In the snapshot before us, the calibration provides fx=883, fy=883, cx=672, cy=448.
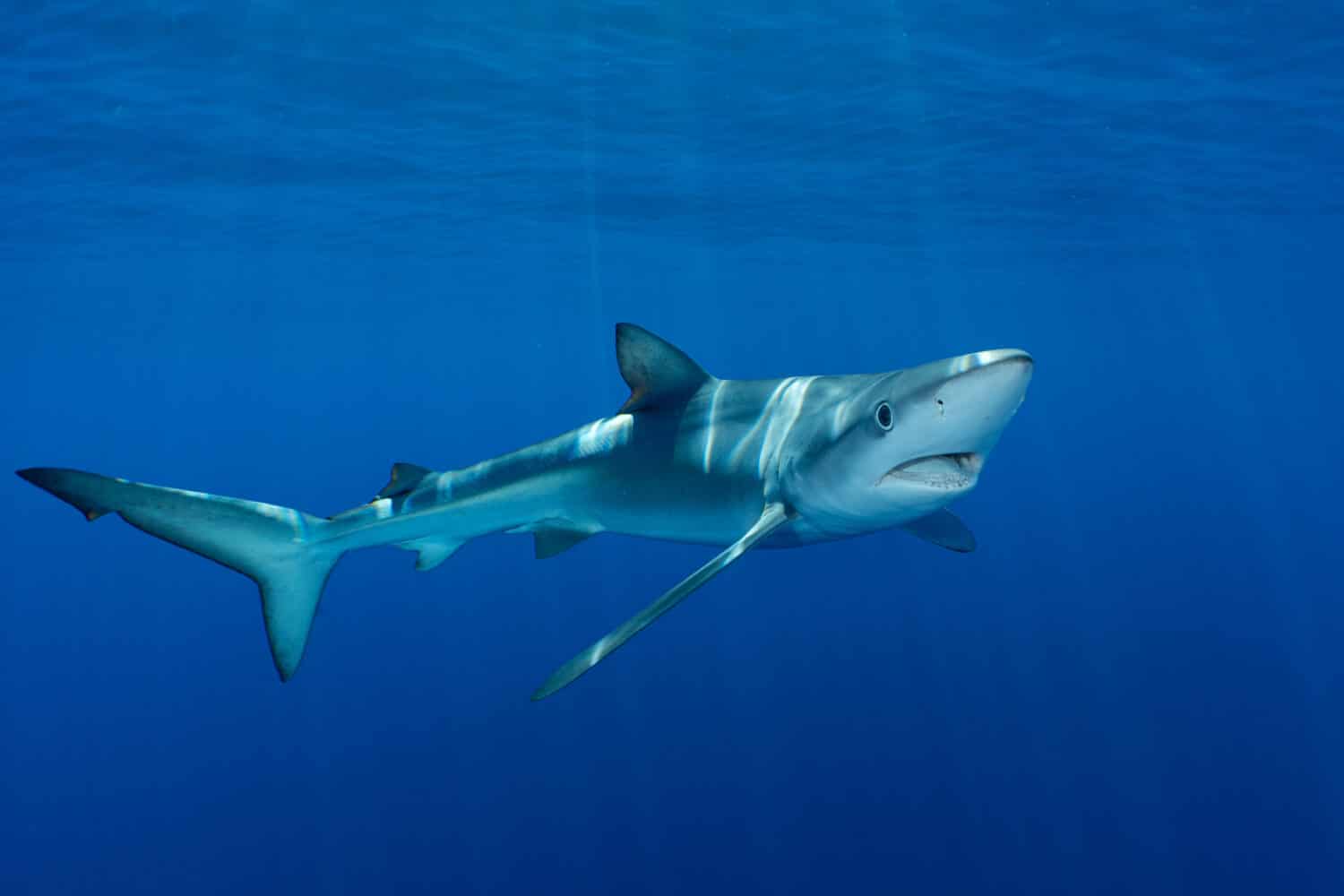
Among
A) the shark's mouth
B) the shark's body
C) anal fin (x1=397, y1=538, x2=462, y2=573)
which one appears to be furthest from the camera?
anal fin (x1=397, y1=538, x2=462, y2=573)

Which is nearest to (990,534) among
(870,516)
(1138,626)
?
(1138,626)

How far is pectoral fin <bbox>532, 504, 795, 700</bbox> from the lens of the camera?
3570mm

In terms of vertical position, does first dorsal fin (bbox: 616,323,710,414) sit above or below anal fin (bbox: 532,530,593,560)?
above

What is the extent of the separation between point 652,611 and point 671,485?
1.63 m

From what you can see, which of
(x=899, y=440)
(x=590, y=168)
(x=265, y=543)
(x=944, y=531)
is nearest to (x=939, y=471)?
(x=899, y=440)

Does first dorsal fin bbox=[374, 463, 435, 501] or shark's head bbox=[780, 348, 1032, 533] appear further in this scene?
first dorsal fin bbox=[374, 463, 435, 501]

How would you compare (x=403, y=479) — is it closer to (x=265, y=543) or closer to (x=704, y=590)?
(x=265, y=543)

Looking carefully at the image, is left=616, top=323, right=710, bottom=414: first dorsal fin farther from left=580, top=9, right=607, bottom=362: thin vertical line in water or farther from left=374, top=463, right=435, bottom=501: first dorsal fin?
left=580, top=9, right=607, bottom=362: thin vertical line in water

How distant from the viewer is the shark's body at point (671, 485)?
3.93 m

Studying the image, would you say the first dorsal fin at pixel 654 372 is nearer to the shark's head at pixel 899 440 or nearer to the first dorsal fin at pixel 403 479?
the shark's head at pixel 899 440

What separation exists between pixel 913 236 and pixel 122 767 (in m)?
27.7

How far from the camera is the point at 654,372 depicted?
18.3 ft

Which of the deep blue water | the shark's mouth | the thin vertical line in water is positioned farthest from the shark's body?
the thin vertical line in water

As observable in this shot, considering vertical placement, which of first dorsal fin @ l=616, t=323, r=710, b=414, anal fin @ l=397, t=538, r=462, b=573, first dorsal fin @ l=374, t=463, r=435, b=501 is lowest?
anal fin @ l=397, t=538, r=462, b=573
